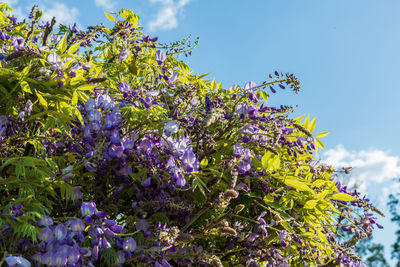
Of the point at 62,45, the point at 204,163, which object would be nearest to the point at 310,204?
the point at 204,163

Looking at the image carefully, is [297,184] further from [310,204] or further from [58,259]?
[58,259]

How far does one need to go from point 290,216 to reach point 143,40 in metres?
1.87

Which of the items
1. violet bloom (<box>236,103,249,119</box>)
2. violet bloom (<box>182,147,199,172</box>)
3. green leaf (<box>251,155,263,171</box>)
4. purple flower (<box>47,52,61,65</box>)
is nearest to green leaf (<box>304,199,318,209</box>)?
green leaf (<box>251,155,263,171</box>)

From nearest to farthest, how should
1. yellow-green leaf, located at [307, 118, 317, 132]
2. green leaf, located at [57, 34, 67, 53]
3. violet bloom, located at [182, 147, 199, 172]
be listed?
violet bloom, located at [182, 147, 199, 172]
green leaf, located at [57, 34, 67, 53]
yellow-green leaf, located at [307, 118, 317, 132]

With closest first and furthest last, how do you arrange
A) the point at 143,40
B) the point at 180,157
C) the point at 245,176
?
the point at 180,157
the point at 245,176
the point at 143,40

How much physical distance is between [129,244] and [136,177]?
1.16 feet

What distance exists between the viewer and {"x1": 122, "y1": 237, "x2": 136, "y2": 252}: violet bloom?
2299 millimetres

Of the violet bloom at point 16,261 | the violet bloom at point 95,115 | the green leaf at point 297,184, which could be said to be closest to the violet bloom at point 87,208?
the violet bloom at point 16,261

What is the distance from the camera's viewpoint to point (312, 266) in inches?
130

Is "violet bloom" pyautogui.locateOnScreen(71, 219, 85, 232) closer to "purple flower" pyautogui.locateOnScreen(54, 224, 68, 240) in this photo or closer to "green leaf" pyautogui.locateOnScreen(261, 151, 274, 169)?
"purple flower" pyautogui.locateOnScreen(54, 224, 68, 240)

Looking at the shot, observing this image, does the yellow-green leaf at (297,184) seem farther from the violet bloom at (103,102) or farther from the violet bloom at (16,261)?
the violet bloom at (16,261)

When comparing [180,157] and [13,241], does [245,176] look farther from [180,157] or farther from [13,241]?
[13,241]

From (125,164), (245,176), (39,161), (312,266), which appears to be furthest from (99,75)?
(312,266)

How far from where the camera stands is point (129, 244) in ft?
7.55
